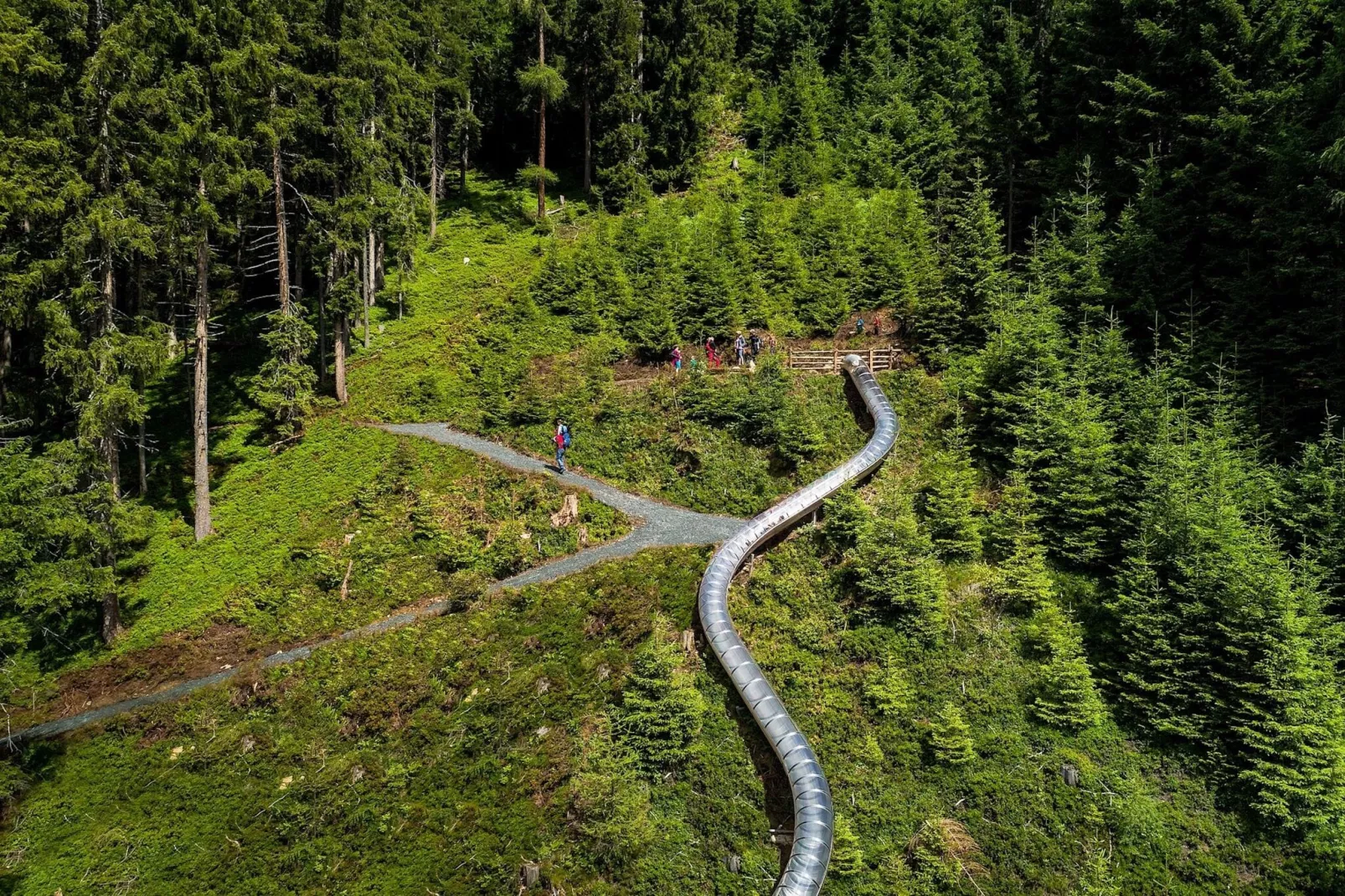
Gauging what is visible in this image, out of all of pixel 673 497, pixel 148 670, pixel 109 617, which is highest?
pixel 673 497

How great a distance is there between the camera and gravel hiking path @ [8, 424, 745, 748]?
18.1 m

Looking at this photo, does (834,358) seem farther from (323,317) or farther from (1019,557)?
(323,317)

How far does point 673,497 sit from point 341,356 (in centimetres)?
1598

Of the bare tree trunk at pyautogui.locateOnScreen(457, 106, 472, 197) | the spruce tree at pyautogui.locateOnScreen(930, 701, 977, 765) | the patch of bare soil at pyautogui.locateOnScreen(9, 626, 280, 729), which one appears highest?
the bare tree trunk at pyautogui.locateOnScreen(457, 106, 472, 197)

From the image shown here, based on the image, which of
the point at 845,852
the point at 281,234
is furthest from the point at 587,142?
the point at 845,852

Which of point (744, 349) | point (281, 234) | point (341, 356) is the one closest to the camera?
point (281, 234)

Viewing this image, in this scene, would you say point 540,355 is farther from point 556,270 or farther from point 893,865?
point 893,865

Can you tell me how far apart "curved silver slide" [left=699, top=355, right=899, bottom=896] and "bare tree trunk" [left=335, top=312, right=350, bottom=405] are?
1954 cm

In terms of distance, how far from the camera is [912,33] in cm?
Result: 5203

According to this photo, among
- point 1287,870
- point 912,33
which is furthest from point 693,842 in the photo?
point 912,33

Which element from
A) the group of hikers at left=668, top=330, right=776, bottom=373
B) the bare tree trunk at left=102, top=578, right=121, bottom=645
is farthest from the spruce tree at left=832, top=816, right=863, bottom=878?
the bare tree trunk at left=102, top=578, right=121, bottom=645

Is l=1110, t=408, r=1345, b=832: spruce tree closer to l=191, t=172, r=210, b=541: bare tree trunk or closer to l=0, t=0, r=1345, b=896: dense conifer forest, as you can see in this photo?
l=0, t=0, r=1345, b=896: dense conifer forest

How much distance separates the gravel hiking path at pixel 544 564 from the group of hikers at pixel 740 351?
679 cm

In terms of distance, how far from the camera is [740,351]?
94.1 feet
